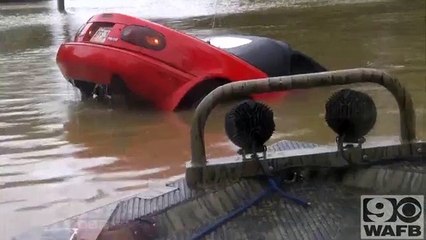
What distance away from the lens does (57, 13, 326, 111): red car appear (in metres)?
8.31

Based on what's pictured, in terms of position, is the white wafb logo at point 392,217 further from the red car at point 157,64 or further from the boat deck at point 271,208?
the red car at point 157,64

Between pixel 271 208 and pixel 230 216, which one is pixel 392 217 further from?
pixel 230 216

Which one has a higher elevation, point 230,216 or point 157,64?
point 230,216

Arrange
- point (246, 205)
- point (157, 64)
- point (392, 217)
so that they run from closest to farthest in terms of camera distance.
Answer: point (392, 217) → point (246, 205) → point (157, 64)

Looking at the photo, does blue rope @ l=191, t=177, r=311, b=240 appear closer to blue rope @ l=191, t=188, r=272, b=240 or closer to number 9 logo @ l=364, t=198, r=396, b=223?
blue rope @ l=191, t=188, r=272, b=240

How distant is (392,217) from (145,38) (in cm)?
545

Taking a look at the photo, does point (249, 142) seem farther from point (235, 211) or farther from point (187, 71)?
point (187, 71)

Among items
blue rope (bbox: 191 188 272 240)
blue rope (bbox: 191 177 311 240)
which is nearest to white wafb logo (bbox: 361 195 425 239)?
blue rope (bbox: 191 177 311 240)

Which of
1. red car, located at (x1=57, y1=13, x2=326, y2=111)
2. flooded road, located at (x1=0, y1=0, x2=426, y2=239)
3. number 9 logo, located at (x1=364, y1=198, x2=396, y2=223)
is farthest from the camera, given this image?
red car, located at (x1=57, y1=13, x2=326, y2=111)

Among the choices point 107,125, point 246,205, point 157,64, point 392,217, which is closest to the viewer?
point 392,217

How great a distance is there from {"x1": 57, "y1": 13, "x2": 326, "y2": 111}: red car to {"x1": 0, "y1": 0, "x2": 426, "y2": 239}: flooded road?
0.83 feet

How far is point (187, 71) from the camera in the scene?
8352 millimetres

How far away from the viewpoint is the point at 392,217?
323 centimetres

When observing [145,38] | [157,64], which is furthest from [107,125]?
[145,38]
